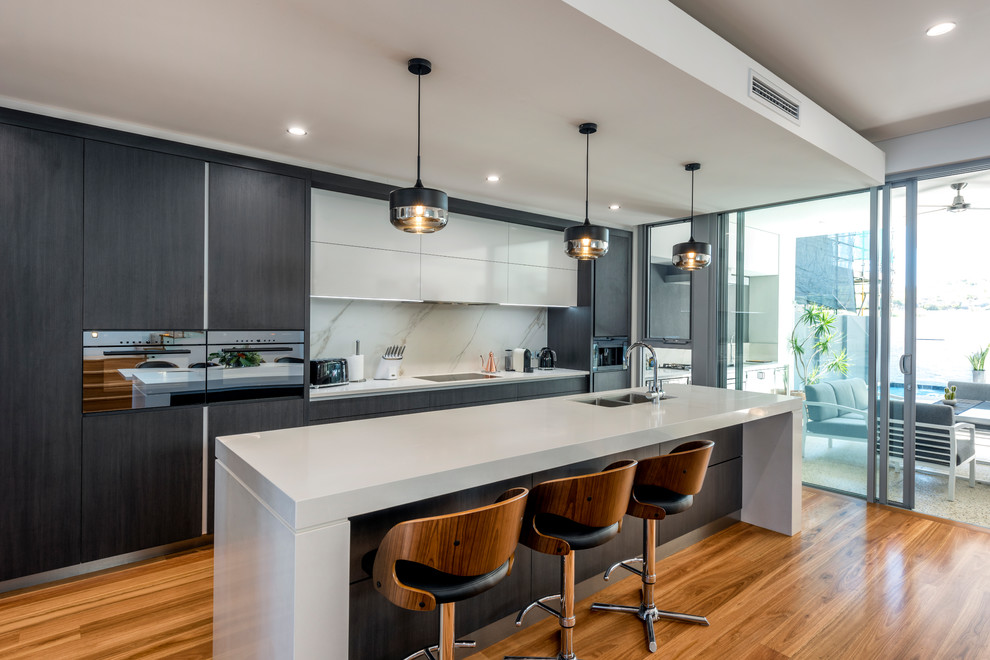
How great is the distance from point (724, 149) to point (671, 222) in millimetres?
2394

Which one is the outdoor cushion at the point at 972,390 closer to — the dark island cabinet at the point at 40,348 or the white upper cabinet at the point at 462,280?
the white upper cabinet at the point at 462,280

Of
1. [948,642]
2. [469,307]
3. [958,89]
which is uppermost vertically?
[958,89]

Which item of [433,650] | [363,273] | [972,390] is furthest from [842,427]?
[363,273]

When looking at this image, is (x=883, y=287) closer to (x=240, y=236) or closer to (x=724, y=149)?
(x=724, y=149)

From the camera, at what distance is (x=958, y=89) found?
304 centimetres

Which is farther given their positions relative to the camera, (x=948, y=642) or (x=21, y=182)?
(x=21, y=182)

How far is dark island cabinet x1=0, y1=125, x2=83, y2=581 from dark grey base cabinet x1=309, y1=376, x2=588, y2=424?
1.32 m

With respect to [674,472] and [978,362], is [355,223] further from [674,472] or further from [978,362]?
[978,362]

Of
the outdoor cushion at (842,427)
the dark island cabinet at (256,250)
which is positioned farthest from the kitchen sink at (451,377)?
the outdoor cushion at (842,427)

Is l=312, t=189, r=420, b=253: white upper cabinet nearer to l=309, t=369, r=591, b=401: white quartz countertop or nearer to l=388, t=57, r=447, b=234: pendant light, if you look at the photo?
l=309, t=369, r=591, b=401: white quartz countertop

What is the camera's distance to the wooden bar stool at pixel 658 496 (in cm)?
227

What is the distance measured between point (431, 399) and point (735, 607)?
245 cm

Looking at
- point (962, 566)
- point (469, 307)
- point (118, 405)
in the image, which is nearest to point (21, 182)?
point (118, 405)

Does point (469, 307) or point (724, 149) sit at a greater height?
point (724, 149)
